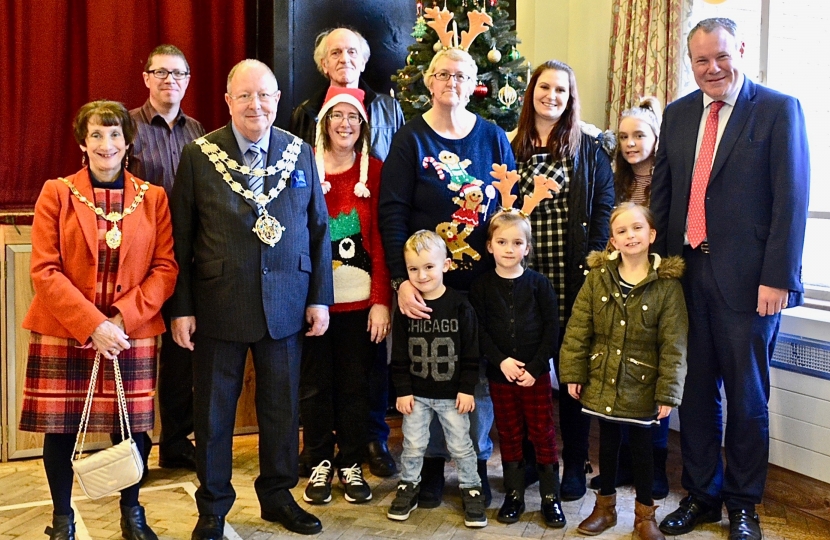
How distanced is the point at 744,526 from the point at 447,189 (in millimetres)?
1458

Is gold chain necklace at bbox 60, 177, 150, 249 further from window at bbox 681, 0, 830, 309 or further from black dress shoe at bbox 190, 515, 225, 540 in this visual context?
window at bbox 681, 0, 830, 309

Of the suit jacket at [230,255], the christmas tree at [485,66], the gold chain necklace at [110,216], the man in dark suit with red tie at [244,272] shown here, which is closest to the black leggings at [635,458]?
the man in dark suit with red tie at [244,272]

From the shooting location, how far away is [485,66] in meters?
3.74

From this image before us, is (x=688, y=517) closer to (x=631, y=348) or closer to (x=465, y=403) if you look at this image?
(x=631, y=348)

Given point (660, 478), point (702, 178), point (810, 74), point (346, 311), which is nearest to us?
point (702, 178)

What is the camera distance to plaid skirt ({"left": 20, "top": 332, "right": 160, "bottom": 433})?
2.29 meters

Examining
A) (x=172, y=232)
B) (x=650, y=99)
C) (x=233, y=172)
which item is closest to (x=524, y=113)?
(x=650, y=99)

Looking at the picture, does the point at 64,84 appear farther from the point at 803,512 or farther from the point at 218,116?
the point at 803,512

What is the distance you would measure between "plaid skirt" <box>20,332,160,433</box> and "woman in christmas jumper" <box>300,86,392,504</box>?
2.19 feet

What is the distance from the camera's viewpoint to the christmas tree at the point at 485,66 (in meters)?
3.68

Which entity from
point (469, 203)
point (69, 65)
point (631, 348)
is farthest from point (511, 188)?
point (69, 65)

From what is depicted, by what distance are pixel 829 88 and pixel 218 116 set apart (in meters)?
2.83

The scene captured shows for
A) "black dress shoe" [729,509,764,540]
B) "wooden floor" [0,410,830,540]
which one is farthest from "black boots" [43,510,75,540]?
"black dress shoe" [729,509,764,540]

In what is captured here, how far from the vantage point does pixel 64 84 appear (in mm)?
3662
